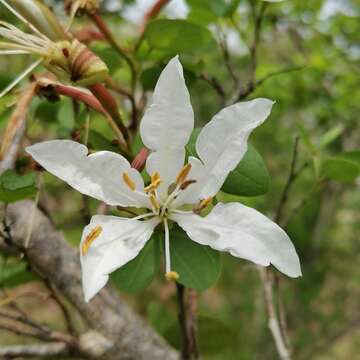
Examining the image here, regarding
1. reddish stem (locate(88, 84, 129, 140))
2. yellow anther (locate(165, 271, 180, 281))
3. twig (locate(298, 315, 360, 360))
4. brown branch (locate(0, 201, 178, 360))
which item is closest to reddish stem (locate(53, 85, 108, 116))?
reddish stem (locate(88, 84, 129, 140))

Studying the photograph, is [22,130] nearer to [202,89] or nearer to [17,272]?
[17,272]

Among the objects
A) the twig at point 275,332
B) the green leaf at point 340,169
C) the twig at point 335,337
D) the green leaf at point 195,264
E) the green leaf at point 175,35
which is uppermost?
the green leaf at point 175,35

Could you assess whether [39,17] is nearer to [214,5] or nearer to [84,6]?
[84,6]

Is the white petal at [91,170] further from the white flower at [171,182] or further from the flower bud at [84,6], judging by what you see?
the flower bud at [84,6]

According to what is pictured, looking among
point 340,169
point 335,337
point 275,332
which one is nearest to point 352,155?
point 340,169

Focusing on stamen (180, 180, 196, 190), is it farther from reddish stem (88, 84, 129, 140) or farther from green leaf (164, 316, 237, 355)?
green leaf (164, 316, 237, 355)

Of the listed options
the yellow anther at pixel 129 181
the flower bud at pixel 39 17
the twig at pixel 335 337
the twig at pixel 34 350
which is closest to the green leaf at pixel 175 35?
the flower bud at pixel 39 17
